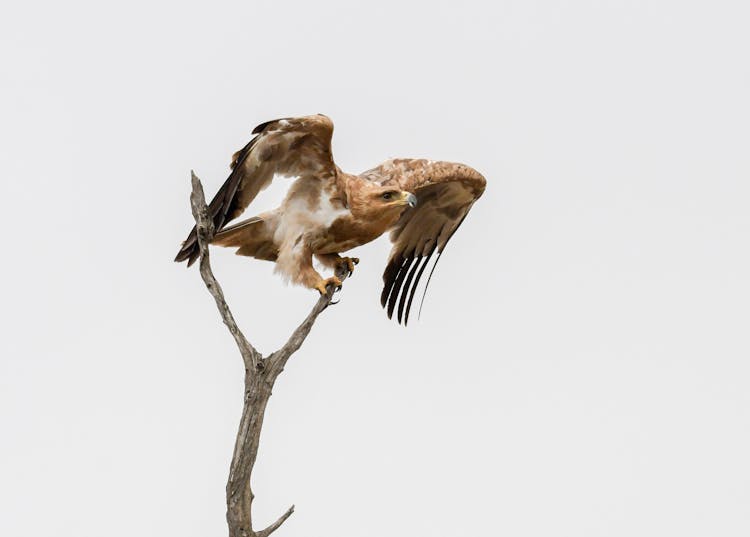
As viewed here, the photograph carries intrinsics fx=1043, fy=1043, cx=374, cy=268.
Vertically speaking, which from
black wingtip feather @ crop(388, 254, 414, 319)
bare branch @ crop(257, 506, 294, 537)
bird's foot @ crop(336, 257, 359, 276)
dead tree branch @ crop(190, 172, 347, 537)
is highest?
black wingtip feather @ crop(388, 254, 414, 319)

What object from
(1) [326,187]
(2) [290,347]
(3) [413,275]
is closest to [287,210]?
(1) [326,187]

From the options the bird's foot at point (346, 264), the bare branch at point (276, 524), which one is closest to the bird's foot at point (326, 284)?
the bird's foot at point (346, 264)

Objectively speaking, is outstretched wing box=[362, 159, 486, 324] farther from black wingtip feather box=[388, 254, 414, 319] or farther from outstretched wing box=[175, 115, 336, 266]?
outstretched wing box=[175, 115, 336, 266]

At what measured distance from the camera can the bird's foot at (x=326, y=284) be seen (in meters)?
4.94

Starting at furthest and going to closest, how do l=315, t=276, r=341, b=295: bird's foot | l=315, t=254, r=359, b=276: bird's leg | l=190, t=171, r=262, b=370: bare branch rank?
l=315, t=254, r=359, b=276: bird's leg < l=315, t=276, r=341, b=295: bird's foot < l=190, t=171, r=262, b=370: bare branch

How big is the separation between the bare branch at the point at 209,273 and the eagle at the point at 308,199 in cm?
13

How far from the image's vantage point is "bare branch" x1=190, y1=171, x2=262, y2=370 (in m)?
4.58

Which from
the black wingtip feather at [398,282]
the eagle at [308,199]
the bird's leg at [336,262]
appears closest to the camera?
the eagle at [308,199]

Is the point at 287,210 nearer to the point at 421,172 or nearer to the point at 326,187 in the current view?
the point at 326,187

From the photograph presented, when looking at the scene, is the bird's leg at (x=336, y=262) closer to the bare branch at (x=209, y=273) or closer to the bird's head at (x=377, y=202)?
the bird's head at (x=377, y=202)

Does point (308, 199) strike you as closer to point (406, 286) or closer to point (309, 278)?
point (309, 278)

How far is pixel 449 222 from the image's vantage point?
232 inches

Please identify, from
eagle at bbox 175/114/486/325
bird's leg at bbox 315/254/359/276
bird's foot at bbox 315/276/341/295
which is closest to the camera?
eagle at bbox 175/114/486/325

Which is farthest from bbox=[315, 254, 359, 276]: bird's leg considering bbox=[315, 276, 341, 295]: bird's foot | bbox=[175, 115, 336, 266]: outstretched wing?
bbox=[175, 115, 336, 266]: outstretched wing
